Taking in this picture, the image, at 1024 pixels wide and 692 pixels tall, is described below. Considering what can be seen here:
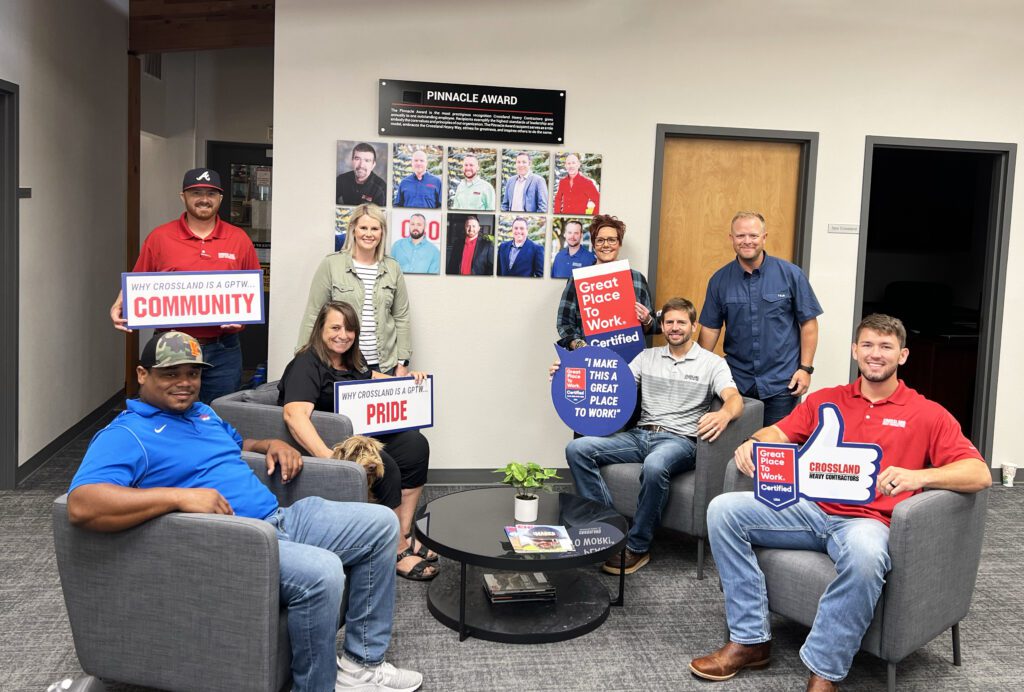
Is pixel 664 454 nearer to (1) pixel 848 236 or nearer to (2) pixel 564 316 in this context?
(2) pixel 564 316

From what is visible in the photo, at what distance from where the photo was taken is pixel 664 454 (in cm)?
393

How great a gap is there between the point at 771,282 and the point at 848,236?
121 centimetres

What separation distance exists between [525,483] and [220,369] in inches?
67.5

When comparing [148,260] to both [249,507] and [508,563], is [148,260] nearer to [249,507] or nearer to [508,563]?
[249,507]

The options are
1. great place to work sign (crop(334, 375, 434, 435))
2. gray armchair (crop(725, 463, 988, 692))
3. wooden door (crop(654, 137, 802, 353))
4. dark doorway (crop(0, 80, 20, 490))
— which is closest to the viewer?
gray armchair (crop(725, 463, 988, 692))

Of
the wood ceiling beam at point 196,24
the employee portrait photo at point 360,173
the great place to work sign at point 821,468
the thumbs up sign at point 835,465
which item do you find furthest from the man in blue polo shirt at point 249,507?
the wood ceiling beam at point 196,24

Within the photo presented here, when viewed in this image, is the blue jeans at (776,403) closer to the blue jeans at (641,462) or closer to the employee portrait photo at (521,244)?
the blue jeans at (641,462)

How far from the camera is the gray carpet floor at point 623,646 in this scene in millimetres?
2996

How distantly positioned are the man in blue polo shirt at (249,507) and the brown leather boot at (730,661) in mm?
947

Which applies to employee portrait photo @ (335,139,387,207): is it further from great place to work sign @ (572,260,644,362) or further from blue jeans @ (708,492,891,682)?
blue jeans @ (708,492,891,682)

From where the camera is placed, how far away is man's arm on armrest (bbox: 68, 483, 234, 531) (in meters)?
2.23

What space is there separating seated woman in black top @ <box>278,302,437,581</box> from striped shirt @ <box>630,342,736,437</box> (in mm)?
1102

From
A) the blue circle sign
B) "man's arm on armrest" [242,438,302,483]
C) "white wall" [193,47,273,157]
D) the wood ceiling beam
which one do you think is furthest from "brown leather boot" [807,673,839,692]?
"white wall" [193,47,273,157]

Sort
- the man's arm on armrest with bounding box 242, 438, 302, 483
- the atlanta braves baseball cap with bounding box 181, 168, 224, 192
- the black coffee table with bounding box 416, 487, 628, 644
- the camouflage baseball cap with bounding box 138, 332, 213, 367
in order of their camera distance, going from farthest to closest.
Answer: the atlanta braves baseball cap with bounding box 181, 168, 224, 192, the black coffee table with bounding box 416, 487, 628, 644, the man's arm on armrest with bounding box 242, 438, 302, 483, the camouflage baseball cap with bounding box 138, 332, 213, 367
